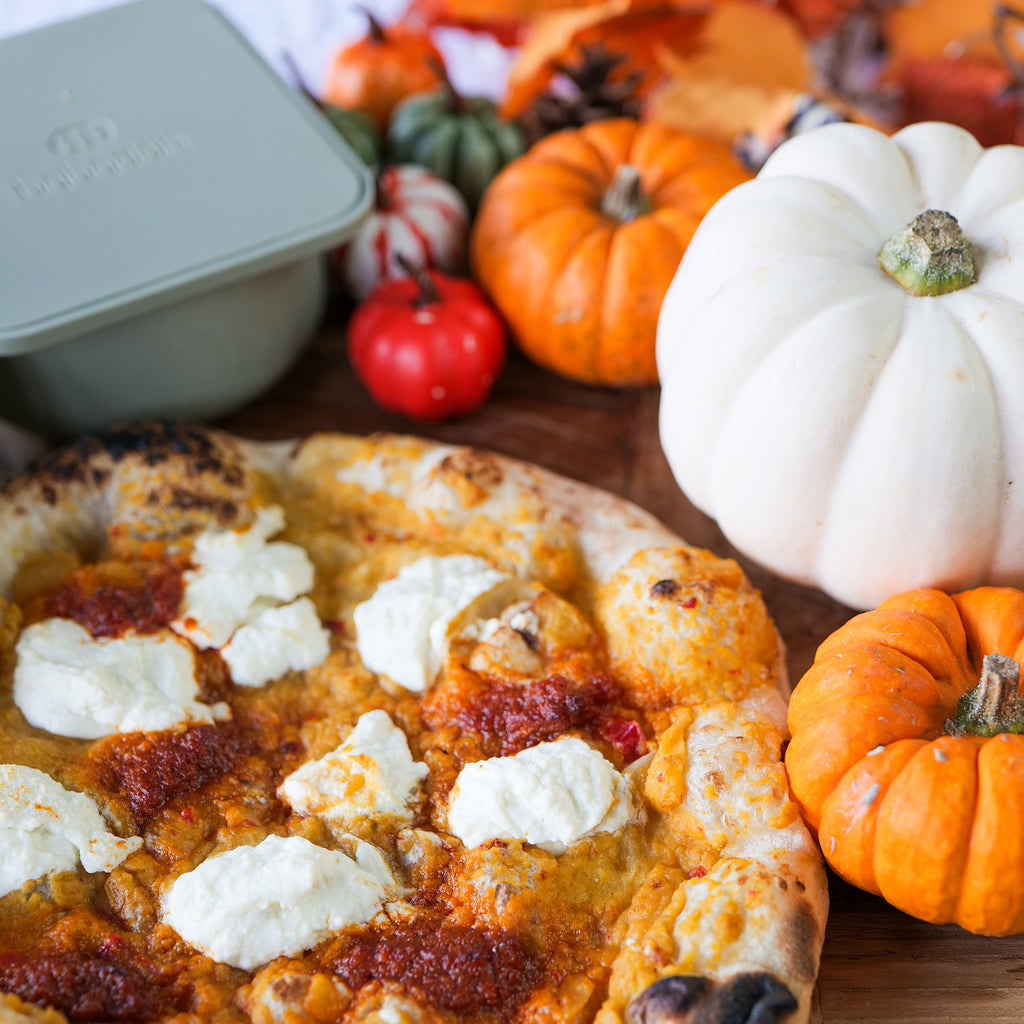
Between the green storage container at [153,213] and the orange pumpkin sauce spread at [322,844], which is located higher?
the green storage container at [153,213]

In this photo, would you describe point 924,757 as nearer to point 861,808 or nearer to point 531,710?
point 861,808

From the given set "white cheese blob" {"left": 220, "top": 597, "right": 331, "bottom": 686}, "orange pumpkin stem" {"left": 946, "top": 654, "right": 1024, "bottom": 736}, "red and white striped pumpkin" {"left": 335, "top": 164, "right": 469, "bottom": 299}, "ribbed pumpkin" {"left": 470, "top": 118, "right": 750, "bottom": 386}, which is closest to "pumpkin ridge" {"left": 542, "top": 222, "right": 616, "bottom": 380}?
"ribbed pumpkin" {"left": 470, "top": 118, "right": 750, "bottom": 386}

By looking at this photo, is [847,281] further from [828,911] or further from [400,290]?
[400,290]

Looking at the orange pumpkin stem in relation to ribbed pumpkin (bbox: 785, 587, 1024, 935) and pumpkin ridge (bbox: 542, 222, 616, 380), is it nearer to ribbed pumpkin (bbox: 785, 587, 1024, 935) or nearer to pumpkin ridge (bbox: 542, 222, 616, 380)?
ribbed pumpkin (bbox: 785, 587, 1024, 935)

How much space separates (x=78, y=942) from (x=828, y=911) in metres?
1.13

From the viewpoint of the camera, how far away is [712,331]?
77.0 inches

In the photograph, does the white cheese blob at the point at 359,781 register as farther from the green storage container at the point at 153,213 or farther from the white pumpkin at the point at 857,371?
the green storage container at the point at 153,213

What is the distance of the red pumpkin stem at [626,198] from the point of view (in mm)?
2582

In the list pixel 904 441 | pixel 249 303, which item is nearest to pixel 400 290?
pixel 249 303

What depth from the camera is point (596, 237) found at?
8.51ft

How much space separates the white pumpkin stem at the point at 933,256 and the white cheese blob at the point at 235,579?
1.20m

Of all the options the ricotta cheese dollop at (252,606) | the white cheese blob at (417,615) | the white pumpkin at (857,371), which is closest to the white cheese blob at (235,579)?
the ricotta cheese dollop at (252,606)

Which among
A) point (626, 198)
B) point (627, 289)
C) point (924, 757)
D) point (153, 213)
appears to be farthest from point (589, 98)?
point (924, 757)

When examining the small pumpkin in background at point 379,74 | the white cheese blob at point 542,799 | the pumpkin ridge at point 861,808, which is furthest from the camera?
Result: the small pumpkin in background at point 379,74
